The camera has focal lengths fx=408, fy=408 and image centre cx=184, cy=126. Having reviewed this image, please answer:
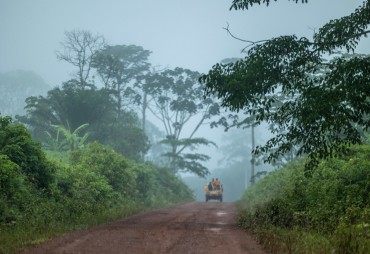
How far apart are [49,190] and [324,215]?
9364mm

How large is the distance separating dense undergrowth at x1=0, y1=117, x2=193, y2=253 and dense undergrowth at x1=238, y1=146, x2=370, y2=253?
5.35m

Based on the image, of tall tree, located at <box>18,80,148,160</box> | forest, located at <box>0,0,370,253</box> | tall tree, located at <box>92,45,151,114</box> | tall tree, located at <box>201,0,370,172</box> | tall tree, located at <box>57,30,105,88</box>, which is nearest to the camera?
forest, located at <box>0,0,370,253</box>

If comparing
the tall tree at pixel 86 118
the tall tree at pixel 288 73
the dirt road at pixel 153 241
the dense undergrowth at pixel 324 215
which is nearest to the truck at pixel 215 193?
the tall tree at pixel 86 118

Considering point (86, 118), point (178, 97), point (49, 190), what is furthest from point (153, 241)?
point (178, 97)

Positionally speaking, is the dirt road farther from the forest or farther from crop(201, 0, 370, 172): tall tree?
crop(201, 0, 370, 172): tall tree

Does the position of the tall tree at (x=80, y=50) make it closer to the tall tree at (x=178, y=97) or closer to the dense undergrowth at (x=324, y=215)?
the tall tree at (x=178, y=97)

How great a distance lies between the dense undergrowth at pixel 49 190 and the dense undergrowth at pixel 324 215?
535 cm

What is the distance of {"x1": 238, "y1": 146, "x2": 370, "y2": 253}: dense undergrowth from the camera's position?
7566mm

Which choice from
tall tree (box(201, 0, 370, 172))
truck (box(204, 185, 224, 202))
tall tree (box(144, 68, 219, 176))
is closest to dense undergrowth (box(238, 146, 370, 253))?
tall tree (box(201, 0, 370, 172))

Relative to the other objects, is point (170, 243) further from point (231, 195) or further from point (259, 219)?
point (231, 195)

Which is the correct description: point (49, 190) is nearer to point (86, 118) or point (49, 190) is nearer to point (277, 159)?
point (277, 159)

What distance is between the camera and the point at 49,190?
14516 mm

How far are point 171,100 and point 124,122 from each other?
780 cm

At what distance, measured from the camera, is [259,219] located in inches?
505
